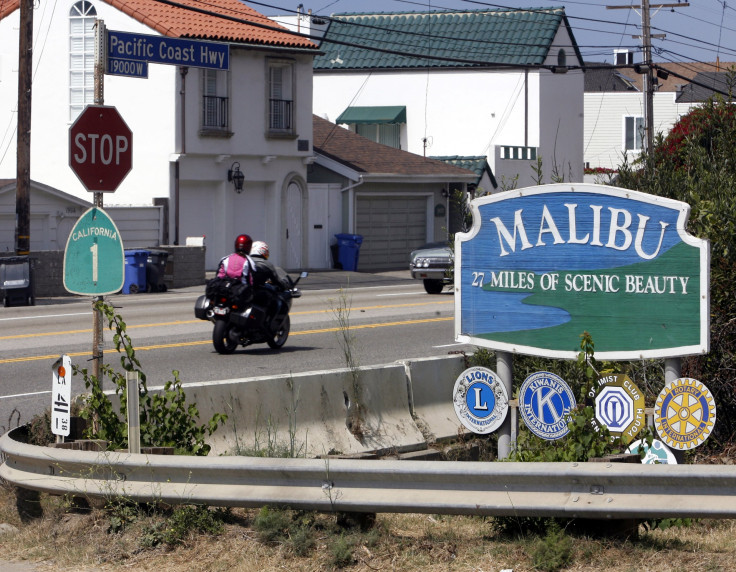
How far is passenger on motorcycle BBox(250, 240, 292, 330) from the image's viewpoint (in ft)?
48.6

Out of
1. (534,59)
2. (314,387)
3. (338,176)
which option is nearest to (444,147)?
(534,59)

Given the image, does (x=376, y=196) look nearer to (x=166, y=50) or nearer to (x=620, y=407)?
(x=166, y=50)

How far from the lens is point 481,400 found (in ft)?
24.0

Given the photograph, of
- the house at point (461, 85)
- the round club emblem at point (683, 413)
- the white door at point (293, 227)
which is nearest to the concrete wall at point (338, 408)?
the round club emblem at point (683, 413)

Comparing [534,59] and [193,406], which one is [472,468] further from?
[534,59]

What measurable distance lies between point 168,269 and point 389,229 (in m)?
12.0

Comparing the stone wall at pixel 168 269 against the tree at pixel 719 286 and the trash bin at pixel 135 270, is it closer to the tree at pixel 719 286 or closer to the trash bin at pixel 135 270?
the trash bin at pixel 135 270

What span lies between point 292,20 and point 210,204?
16.1 m

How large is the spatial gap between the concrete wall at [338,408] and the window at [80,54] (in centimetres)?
2461

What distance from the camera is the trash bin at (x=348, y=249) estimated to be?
117 feet

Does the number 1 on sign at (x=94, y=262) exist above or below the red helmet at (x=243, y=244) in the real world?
below

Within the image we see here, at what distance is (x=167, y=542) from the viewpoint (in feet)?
19.4

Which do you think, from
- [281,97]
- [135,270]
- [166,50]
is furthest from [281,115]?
[166,50]

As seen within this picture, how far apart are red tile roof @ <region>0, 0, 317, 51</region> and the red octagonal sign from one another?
72.3 feet
